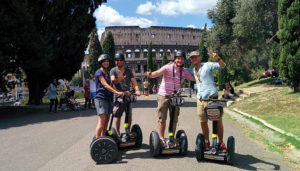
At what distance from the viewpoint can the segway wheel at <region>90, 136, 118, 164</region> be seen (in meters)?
4.71

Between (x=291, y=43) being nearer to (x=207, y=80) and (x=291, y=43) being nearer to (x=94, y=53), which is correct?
(x=207, y=80)

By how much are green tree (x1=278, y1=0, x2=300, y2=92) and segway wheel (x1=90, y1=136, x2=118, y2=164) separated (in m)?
10.7

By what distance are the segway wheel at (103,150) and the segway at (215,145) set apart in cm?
161

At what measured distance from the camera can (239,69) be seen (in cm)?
3192

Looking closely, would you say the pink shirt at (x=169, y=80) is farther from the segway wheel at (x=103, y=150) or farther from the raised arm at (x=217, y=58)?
the segway wheel at (x=103, y=150)

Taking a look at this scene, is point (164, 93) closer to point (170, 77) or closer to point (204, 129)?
point (170, 77)

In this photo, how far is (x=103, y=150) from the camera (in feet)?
15.5

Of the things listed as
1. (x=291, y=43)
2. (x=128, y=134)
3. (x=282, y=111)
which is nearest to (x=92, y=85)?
(x=128, y=134)

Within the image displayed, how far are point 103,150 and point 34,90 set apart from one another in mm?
17135

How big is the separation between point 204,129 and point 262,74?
29776 mm

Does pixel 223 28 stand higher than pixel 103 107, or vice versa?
pixel 223 28

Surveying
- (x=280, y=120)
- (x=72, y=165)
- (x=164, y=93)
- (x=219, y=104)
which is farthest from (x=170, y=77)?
(x=280, y=120)

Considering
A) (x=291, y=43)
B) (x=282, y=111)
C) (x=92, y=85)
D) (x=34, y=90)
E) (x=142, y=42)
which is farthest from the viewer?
(x=142, y=42)

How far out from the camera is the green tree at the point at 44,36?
1266 cm
